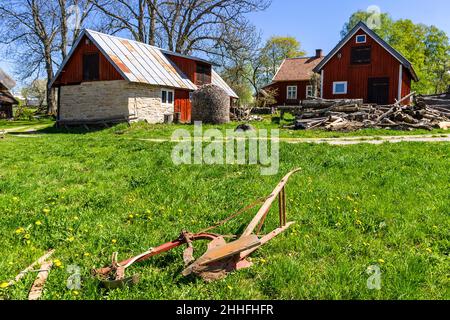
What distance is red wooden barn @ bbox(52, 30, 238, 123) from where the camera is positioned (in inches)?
932

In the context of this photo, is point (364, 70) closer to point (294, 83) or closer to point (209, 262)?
point (294, 83)

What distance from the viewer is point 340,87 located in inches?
1176

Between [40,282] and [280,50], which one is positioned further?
[280,50]

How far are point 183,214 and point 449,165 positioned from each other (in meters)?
6.18

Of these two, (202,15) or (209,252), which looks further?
(202,15)

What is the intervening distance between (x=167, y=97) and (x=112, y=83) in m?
4.39

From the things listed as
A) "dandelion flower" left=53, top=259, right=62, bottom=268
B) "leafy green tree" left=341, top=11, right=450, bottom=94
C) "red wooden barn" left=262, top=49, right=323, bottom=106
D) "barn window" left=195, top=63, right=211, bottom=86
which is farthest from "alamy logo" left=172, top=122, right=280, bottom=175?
"leafy green tree" left=341, top=11, right=450, bottom=94

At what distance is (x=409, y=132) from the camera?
644 inches

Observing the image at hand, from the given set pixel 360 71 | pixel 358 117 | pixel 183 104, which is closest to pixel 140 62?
pixel 183 104

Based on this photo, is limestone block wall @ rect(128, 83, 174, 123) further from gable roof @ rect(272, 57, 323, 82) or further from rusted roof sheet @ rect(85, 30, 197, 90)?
gable roof @ rect(272, 57, 323, 82)

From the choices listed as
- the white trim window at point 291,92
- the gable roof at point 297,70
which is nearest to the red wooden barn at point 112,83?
the gable roof at point 297,70
